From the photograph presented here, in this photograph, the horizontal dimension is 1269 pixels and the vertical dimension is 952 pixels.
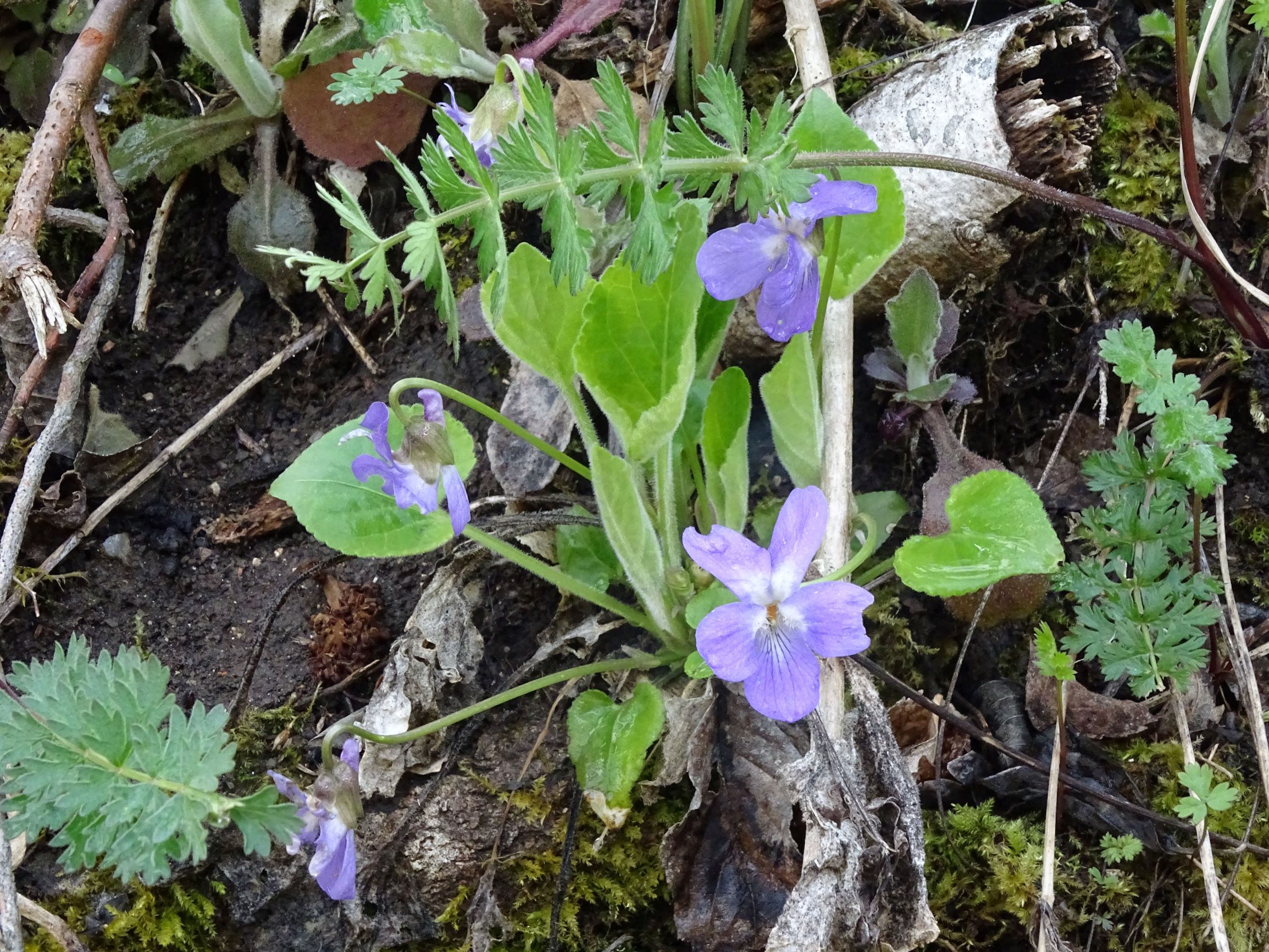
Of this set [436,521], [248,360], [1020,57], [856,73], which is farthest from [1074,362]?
[248,360]

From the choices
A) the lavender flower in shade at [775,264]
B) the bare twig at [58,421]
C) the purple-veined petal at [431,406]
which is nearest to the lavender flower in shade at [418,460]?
the purple-veined petal at [431,406]

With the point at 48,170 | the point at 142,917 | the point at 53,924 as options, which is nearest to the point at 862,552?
the point at 142,917

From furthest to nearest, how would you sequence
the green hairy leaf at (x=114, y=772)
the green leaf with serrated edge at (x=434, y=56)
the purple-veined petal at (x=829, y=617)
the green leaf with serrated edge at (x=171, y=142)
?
1. the green leaf with serrated edge at (x=171, y=142)
2. the green leaf with serrated edge at (x=434, y=56)
3. the purple-veined petal at (x=829, y=617)
4. the green hairy leaf at (x=114, y=772)

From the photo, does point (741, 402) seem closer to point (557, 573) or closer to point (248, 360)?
point (557, 573)

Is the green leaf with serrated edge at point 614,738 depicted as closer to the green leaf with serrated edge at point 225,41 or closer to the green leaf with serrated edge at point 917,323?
the green leaf with serrated edge at point 917,323

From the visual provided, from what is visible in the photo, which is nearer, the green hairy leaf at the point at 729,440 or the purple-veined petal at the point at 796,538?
the purple-veined petal at the point at 796,538

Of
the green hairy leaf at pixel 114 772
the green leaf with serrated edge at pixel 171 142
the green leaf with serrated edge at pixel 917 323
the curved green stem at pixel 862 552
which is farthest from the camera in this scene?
the green leaf with serrated edge at pixel 171 142

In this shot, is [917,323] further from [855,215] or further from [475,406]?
[475,406]
